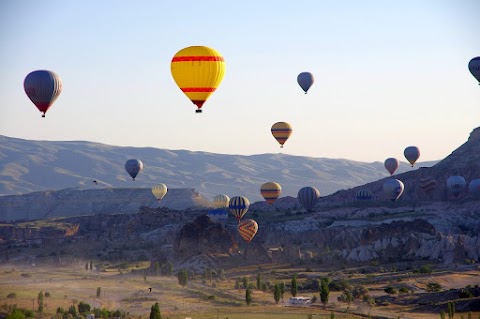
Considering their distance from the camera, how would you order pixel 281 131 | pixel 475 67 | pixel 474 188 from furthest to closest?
pixel 474 188, pixel 281 131, pixel 475 67

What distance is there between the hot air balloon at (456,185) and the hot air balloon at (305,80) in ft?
109

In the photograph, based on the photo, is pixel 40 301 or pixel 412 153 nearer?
pixel 40 301

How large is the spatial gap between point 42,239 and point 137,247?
2363 centimetres

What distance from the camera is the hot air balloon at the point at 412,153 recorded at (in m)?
196

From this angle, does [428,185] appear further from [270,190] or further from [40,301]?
[40,301]

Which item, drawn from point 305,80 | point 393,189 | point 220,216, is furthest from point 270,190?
point 393,189

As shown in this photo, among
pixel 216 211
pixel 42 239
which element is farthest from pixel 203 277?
pixel 42 239

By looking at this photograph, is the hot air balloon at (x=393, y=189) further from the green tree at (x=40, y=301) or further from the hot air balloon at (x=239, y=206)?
the green tree at (x=40, y=301)

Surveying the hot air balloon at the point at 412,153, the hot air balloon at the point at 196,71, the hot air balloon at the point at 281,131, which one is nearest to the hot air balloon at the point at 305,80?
the hot air balloon at the point at 281,131

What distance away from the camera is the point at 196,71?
286 ft

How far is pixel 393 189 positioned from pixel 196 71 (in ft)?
321

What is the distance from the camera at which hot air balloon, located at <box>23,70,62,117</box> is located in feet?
348

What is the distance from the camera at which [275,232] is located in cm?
14775

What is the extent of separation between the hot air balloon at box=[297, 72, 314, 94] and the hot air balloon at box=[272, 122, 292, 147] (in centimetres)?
596
